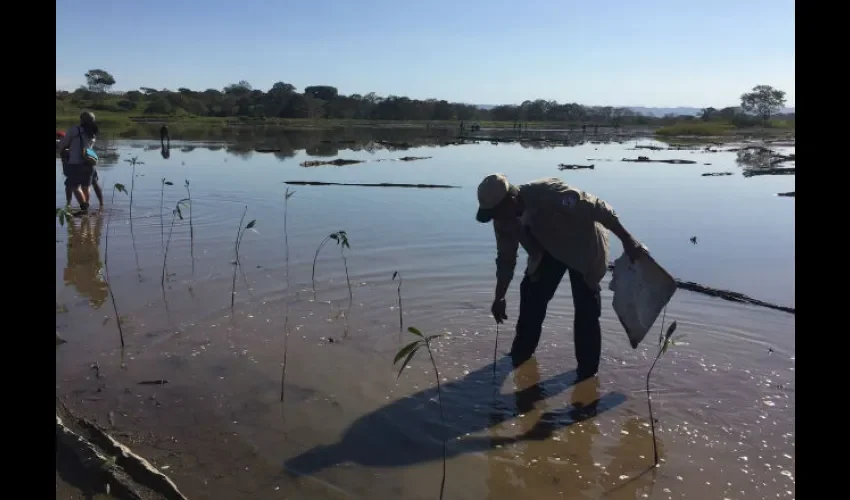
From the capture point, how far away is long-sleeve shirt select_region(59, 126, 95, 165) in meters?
9.62

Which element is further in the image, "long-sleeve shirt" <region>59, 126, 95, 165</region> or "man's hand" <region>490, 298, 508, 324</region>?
"long-sleeve shirt" <region>59, 126, 95, 165</region>

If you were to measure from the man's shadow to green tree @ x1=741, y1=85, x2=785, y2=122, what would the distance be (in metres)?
72.8

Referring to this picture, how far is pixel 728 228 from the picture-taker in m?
9.95

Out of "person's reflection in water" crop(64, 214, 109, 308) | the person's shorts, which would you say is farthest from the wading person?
the person's shorts

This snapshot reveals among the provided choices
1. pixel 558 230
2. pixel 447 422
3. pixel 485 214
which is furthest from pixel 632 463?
pixel 485 214

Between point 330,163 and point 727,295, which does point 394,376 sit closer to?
point 727,295

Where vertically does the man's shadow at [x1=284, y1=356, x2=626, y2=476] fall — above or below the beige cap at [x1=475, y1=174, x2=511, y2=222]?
below

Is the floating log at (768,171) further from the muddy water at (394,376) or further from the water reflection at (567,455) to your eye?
the water reflection at (567,455)

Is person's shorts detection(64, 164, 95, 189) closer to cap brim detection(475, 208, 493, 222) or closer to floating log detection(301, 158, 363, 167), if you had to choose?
cap brim detection(475, 208, 493, 222)

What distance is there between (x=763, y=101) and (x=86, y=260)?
7860cm

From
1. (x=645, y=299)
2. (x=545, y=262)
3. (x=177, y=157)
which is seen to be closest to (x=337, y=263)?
(x=545, y=262)

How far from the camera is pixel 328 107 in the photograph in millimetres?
66938

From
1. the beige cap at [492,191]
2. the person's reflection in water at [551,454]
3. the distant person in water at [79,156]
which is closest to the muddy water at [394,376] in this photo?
the person's reflection in water at [551,454]

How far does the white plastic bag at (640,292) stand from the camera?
4191 mm
